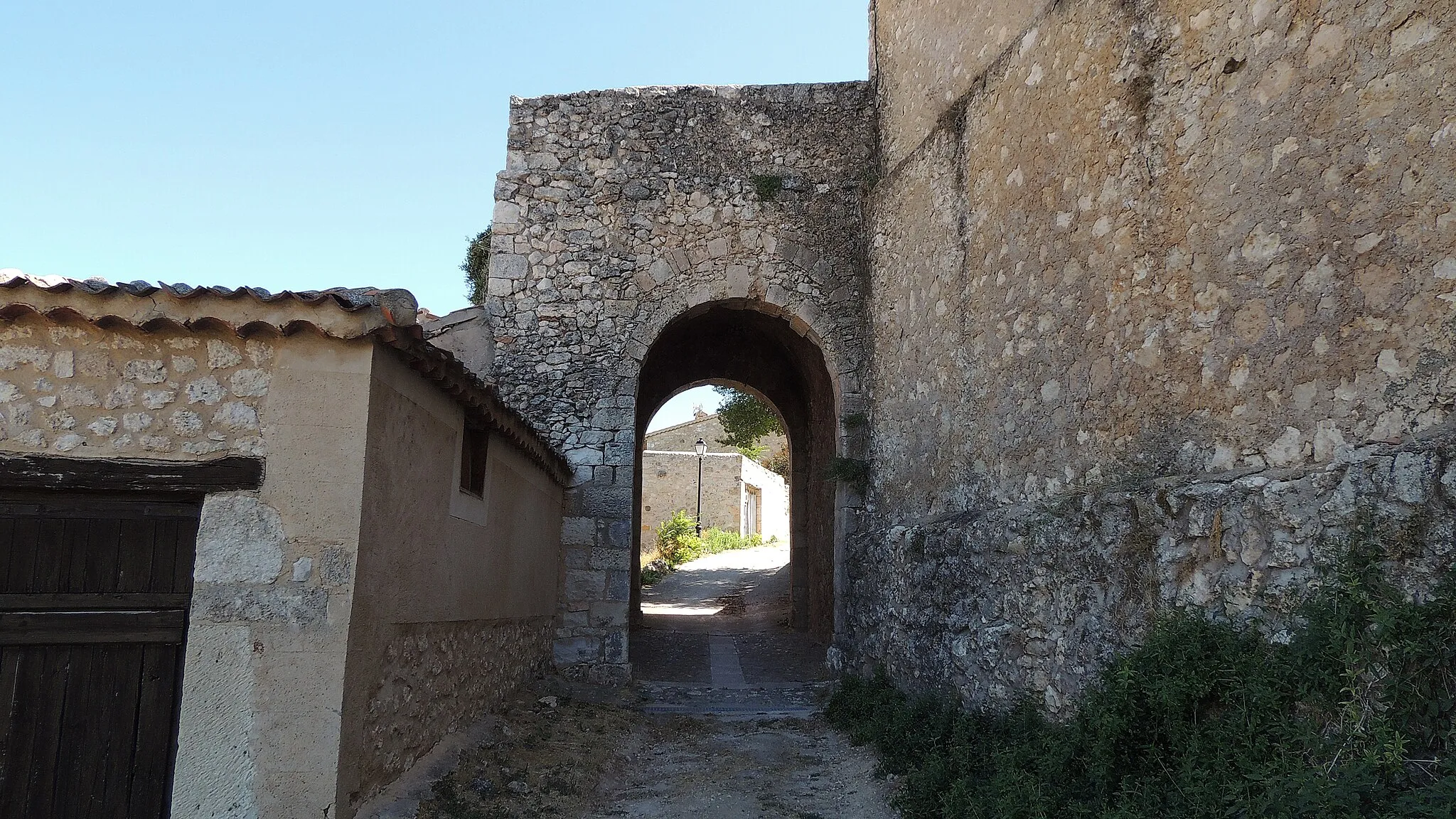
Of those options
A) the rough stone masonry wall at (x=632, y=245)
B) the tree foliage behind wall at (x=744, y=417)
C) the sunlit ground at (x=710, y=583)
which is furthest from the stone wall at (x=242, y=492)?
the tree foliage behind wall at (x=744, y=417)

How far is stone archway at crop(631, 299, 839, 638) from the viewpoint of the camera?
10656mm

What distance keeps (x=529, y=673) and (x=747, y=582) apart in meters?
11.6

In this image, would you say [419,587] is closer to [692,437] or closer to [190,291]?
[190,291]

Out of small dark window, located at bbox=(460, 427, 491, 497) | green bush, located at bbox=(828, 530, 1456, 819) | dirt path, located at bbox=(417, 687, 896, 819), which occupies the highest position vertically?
small dark window, located at bbox=(460, 427, 491, 497)

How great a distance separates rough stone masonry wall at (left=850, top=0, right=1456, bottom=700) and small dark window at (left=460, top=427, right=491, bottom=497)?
10.0 feet

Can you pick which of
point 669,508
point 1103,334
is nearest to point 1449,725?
point 1103,334

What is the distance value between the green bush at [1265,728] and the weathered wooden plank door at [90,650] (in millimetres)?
3502

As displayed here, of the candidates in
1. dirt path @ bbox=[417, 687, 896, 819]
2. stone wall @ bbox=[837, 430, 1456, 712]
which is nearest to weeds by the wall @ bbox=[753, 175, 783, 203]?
stone wall @ bbox=[837, 430, 1456, 712]

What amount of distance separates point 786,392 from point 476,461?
25.6 feet

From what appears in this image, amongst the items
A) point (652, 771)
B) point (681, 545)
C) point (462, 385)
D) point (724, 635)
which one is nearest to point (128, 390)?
point (462, 385)

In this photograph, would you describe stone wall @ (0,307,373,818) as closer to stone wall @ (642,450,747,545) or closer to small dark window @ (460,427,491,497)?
small dark window @ (460,427,491,497)

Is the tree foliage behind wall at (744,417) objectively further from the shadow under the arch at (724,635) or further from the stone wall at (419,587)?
the stone wall at (419,587)

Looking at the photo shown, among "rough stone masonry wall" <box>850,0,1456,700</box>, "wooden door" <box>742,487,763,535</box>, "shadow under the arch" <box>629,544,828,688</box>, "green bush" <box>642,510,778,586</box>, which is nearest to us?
"rough stone masonry wall" <box>850,0,1456,700</box>

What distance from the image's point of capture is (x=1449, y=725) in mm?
2572
